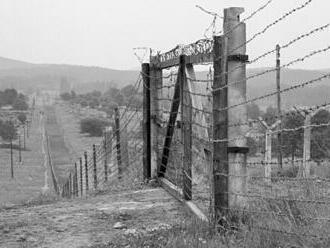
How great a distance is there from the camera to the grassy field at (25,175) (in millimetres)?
22675

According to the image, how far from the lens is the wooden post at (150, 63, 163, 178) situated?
8.45 meters

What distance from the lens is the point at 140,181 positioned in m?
8.85

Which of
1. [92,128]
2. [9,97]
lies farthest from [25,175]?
[9,97]

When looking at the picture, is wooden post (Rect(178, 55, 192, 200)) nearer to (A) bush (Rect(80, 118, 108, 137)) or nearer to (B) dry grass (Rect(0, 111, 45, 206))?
(B) dry grass (Rect(0, 111, 45, 206))

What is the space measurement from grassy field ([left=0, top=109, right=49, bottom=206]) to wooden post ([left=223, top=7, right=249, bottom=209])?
41.1ft

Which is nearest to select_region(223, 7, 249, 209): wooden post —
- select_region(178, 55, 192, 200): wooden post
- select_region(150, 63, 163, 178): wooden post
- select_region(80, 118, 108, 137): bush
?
select_region(178, 55, 192, 200): wooden post

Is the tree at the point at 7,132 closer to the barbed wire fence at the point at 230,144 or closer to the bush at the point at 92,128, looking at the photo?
the bush at the point at 92,128

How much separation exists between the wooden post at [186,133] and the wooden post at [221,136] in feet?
3.89

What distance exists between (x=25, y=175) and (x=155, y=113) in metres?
24.4

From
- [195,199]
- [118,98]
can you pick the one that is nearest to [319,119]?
[195,199]

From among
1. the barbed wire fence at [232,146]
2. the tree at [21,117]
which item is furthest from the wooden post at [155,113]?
the tree at [21,117]

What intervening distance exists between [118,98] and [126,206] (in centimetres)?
6559

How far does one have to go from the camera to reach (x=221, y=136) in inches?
195

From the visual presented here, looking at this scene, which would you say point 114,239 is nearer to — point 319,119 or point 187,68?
point 187,68
